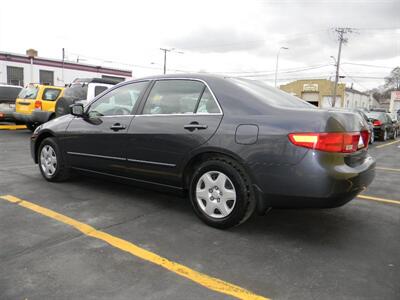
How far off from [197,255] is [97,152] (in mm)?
2215

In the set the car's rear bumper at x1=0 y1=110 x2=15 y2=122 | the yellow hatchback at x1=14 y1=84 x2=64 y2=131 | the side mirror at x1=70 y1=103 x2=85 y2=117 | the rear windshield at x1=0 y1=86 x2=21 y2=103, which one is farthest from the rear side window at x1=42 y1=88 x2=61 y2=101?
the side mirror at x1=70 y1=103 x2=85 y2=117

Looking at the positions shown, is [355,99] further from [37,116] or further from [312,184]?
[312,184]

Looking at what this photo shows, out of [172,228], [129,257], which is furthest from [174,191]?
[129,257]

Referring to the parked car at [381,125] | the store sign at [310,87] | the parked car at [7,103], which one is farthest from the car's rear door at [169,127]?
the store sign at [310,87]

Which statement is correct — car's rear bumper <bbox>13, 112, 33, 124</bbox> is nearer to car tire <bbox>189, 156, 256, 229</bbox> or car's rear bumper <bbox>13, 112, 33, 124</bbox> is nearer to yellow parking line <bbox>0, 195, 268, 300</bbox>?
yellow parking line <bbox>0, 195, 268, 300</bbox>

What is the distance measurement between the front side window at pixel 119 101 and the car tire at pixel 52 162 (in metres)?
0.87

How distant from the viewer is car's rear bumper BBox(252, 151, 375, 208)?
3256 mm

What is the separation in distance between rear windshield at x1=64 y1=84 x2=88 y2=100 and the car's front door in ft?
21.8

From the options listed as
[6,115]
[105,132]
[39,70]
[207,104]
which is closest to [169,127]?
[207,104]

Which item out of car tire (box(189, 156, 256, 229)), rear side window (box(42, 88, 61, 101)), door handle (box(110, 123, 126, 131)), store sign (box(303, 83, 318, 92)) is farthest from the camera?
store sign (box(303, 83, 318, 92))

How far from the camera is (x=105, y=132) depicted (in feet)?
15.4

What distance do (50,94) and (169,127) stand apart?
9594 millimetres

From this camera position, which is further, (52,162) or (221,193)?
(52,162)

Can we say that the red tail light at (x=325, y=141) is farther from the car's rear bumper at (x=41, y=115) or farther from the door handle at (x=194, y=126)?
the car's rear bumper at (x=41, y=115)
